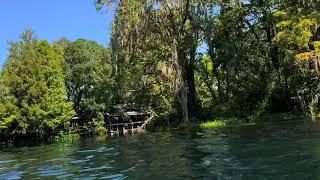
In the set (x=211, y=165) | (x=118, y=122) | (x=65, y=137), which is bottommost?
(x=211, y=165)

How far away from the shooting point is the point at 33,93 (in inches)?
1727

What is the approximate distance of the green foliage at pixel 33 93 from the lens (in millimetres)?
43406

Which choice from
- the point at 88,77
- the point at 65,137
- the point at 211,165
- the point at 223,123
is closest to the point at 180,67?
the point at 223,123

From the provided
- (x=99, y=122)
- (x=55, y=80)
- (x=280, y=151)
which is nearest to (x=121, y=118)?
(x=99, y=122)

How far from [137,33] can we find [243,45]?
12.0 m

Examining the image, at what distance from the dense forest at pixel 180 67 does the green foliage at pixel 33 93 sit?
3.6 inches

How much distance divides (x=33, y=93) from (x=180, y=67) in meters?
13.3

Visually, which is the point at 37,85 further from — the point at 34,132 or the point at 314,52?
the point at 314,52

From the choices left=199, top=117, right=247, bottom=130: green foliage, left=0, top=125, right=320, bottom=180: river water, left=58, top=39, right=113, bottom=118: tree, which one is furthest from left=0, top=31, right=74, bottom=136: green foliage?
left=0, top=125, right=320, bottom=180: river water

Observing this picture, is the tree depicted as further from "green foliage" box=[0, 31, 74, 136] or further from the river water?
the river water

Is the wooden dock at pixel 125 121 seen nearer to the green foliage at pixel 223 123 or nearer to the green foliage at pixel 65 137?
the green foliage at pixel 65 137

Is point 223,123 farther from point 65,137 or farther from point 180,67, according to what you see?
point 65,137

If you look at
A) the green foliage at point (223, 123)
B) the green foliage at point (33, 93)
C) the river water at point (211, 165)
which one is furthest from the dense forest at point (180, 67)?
the river water at point (211, 165)

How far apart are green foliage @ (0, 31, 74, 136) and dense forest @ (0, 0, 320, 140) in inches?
3.6
